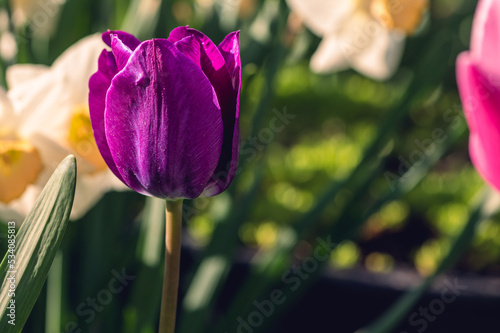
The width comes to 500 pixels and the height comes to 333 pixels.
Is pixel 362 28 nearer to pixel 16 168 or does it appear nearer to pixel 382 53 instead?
pixel 382 53

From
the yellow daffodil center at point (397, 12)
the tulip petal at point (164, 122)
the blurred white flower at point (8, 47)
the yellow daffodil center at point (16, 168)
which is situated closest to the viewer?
the tulip petal at point (164, 122)

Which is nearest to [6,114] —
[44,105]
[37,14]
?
[44,105]

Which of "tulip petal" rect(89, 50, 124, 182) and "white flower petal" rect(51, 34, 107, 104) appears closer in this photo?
"tulip petal" rect(89, 50, 124, 182)

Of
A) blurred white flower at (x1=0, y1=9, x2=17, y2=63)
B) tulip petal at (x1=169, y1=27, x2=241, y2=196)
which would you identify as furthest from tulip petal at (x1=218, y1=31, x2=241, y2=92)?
blurred white flower at (x1=0, y1=9, x2=17, y2=63)

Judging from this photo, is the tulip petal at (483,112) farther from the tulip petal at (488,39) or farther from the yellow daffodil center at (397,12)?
the yellow daffodil center at (397,12)

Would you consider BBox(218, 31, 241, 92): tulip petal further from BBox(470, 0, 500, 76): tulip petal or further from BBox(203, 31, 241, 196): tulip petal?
BBox(470, 0, 500, 76): tulip petal

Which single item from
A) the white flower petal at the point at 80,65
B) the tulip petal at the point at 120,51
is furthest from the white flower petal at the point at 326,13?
the tulip petal at the point at 120,51
